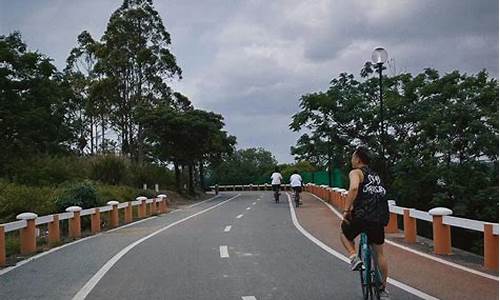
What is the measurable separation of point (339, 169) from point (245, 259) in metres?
27.2

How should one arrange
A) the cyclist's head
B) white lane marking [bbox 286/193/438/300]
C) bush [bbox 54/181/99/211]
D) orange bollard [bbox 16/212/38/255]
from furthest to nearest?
bush [bbox 54/181/99/211], orange bollard [bbox 16/212/38/255], white lane marking [bbox 286/193/438/300], the cyclist's head

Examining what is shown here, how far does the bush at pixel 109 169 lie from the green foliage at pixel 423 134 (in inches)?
442

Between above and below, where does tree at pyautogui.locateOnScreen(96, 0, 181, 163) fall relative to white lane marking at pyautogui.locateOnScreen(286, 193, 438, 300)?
above

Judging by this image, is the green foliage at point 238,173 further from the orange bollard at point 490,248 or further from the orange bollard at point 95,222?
the orange bollard at point 490,248

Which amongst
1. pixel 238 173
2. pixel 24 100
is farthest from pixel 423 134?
pixel 238 173

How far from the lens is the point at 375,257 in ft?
25.3

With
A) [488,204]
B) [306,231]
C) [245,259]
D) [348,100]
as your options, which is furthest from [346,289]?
[348,100]

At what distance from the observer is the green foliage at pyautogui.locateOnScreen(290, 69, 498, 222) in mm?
26031

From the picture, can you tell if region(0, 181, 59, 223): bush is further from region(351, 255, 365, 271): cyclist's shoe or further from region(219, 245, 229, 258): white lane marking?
region(351, 255, 365, 271): cyclist's shoe

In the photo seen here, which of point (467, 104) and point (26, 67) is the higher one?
point (26, 67)

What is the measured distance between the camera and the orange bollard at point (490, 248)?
10977 millimetres

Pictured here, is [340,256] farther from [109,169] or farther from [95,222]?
[109,169]

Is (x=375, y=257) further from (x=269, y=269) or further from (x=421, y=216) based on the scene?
(x=421, y=216)

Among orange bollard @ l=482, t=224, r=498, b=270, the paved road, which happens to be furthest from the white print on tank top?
orange bollard @ l=482, t=224, r=498, b=270
